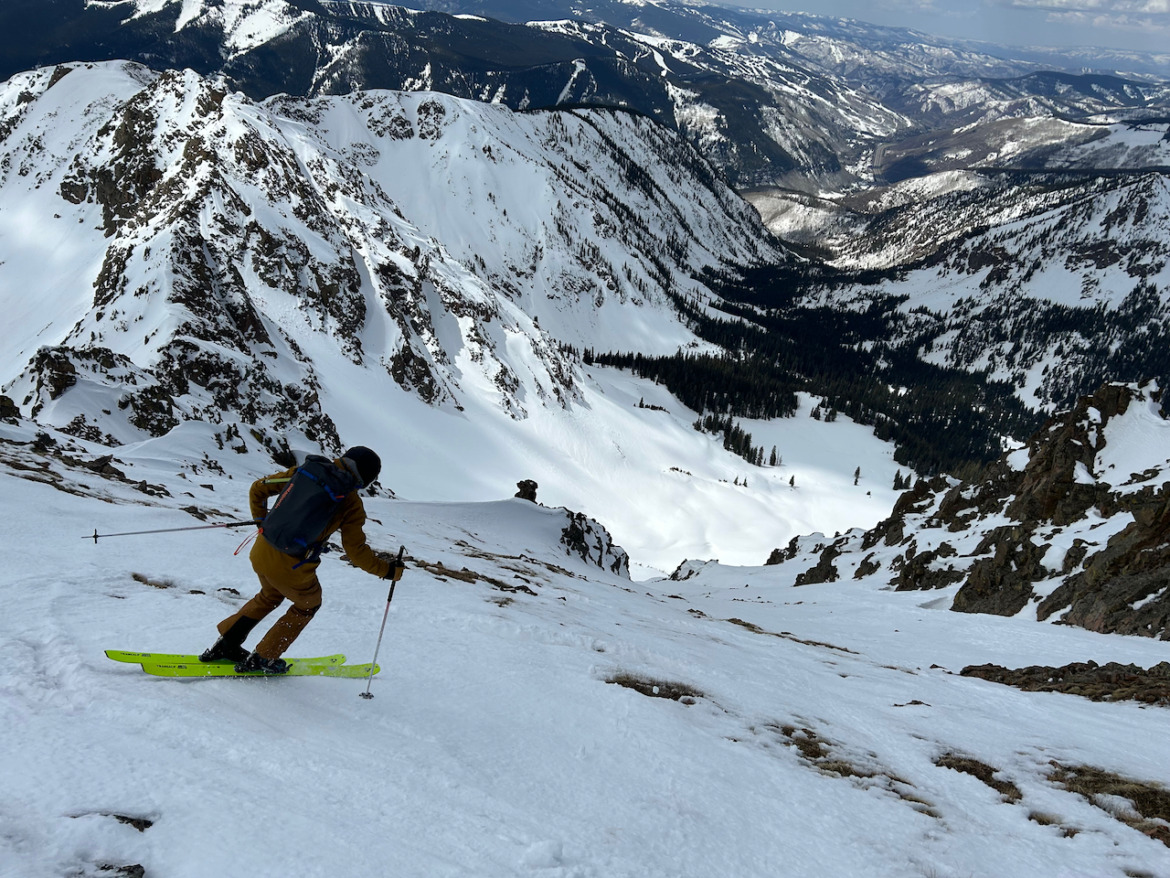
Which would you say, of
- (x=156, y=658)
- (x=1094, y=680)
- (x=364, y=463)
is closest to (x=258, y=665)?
(x=156, y=658)

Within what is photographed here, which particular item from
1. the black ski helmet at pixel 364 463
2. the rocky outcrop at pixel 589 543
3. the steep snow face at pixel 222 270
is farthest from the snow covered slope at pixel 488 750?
the steep snow face at pixel 222 270

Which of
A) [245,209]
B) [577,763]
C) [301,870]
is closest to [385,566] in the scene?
[577,763]

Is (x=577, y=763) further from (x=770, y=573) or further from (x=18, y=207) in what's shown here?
(x=18, y=207)

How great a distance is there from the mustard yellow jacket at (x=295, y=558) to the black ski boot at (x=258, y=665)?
0.92 metres

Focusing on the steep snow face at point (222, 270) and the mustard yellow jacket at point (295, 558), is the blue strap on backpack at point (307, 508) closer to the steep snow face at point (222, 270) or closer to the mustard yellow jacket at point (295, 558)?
the mustard yellow jacket at point (295, 558)

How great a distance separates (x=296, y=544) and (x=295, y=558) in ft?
0.60

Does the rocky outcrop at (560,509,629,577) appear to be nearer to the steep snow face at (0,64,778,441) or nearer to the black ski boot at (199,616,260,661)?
the steep snow face at (0,64,778,441)

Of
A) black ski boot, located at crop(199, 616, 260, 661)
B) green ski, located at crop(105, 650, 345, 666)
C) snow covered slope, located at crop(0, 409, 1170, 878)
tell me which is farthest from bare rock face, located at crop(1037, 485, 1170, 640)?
green ski, located at crop(105, 650, 345, 666)

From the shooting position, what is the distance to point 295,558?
680 cm

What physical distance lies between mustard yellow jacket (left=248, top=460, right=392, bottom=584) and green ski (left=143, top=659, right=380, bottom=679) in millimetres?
1086

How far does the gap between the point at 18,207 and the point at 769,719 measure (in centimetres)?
12668

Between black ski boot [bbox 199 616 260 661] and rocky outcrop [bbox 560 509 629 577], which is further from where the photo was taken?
rocky outcrop [bbox 560 509 629 577]

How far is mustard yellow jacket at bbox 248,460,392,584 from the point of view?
6.81m

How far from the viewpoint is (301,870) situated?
392 centimetres
